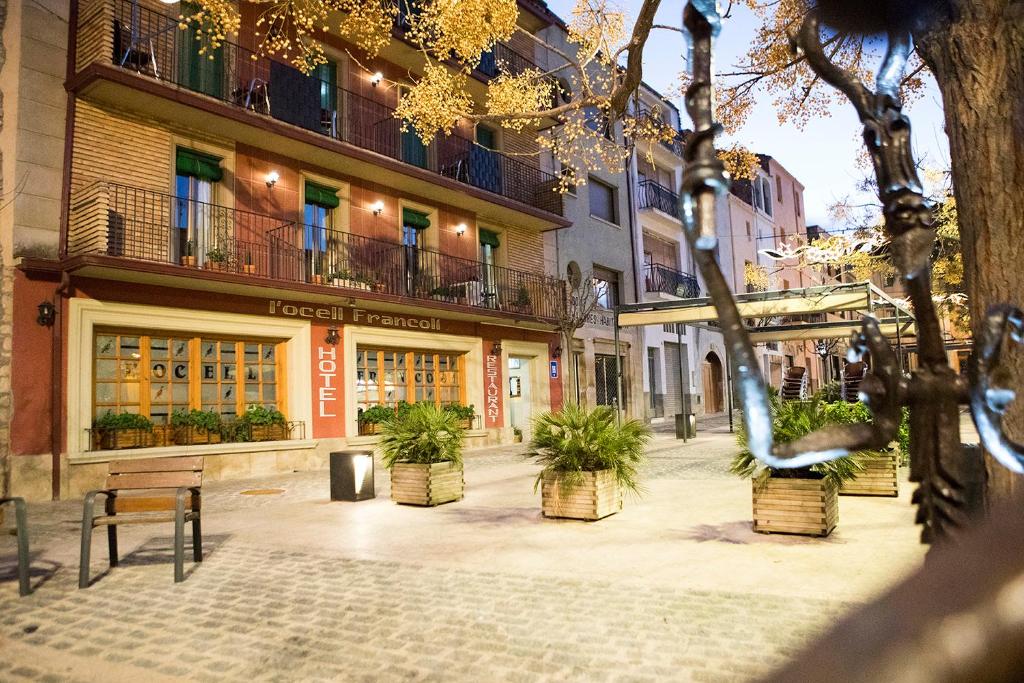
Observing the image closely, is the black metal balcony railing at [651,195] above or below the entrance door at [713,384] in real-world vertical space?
above

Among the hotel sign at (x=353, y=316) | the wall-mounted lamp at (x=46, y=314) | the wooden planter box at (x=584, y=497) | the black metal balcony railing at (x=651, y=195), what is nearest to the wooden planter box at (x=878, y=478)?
the wooden planter box at (x=584, y=497)

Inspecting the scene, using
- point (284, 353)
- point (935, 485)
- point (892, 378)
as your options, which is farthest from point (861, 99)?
point (284, 353)

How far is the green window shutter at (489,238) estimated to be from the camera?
20.4 meters

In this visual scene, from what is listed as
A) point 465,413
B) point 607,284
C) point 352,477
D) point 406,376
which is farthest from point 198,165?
point 607,284

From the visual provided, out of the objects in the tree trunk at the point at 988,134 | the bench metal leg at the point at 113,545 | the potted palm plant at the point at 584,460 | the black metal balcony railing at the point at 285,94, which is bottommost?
the bench metal leg at the point at 113,545

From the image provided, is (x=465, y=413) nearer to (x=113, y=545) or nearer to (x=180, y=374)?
(x=180, y=374)

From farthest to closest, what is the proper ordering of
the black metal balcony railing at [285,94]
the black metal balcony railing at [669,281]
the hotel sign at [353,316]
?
the black metal balcony railing at [669,281], the hotel sign at [353,316], the black metal balcony railing at [285,94]

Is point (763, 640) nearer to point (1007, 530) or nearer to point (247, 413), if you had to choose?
point (1007, 530)

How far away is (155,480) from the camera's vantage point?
5.99m

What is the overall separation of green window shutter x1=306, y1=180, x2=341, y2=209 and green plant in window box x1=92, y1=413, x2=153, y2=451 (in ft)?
20.4

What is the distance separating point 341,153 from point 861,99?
15037 millimetres

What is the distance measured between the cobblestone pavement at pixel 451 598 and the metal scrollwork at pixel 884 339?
1315mm

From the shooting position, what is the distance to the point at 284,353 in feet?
48.5

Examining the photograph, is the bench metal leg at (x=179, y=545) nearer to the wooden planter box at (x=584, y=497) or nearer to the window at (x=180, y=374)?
the wooden planter box at (x=584, y=497)
